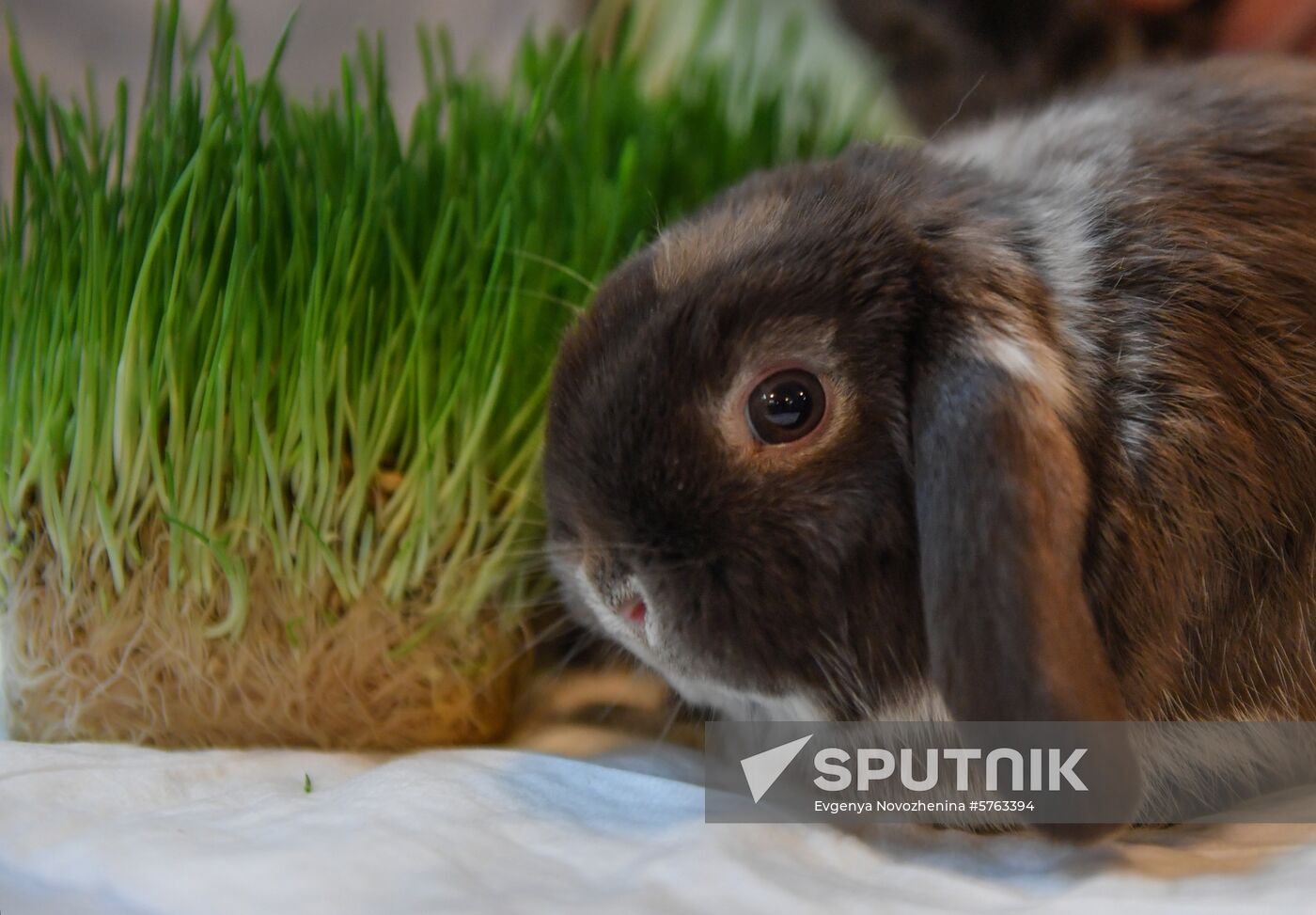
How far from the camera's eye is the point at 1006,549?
2.67 ft

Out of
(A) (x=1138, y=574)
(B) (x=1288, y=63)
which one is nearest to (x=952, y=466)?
(A) (x=1138, y=574)

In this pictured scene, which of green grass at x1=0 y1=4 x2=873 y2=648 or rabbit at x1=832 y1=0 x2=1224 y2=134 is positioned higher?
rabbit at x1=832 y1=0 x2=1224 y2=134

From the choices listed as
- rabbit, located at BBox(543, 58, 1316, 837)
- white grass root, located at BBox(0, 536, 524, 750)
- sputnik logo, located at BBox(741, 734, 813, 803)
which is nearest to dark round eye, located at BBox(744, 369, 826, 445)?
rabbit, located at BBox(543, 58, 1316, 837)

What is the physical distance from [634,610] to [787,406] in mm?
263

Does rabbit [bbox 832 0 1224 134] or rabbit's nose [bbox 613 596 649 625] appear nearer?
rabbit's nose [bbox 613 596 649 625]

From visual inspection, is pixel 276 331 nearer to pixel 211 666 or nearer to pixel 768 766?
pixel 211 666

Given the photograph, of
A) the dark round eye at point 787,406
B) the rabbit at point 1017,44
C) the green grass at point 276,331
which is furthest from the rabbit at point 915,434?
the rabbit at point 1017,44

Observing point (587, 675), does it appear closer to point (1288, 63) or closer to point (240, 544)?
point (240, 544)

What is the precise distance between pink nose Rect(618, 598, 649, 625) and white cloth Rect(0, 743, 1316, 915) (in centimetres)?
21

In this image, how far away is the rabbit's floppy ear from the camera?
799 mm

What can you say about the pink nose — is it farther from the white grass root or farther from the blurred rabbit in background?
the blurred rabbit in background

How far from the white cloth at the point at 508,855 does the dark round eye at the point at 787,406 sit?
394mm

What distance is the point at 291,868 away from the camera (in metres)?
0.84

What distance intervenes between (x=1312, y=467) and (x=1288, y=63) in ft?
2.31
